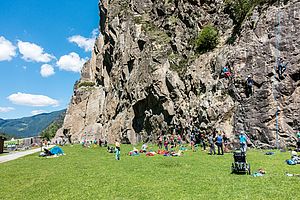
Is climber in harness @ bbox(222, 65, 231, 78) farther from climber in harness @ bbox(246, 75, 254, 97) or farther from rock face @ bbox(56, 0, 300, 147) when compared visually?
climber in harness @ bbox(246, 75, 254, 97)

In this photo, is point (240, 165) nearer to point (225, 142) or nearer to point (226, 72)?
point (225, 142)

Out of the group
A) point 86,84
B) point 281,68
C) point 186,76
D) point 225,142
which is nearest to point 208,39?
point 186,76

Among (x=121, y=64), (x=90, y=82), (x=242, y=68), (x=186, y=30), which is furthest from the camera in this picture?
(x=90, y=82)

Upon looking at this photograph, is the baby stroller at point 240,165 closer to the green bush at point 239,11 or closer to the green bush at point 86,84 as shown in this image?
the green bush at point 239,11

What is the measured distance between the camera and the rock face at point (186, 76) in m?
33.3

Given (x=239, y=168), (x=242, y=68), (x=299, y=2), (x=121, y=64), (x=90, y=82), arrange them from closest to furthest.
Answer: (x=239, y=168)
(x=299, y=2)
(x=242, y=68)
(x=121, y=64)
(x=90, y=82)

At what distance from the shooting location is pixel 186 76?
48.5 meters

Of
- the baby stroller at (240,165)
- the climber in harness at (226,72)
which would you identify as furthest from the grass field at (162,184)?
the climber in harness at (226,72)

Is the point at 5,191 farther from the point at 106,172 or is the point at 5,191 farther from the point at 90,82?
the point at 90,82

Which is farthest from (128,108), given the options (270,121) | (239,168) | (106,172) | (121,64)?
(239,168)

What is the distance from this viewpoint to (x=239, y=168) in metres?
17.0

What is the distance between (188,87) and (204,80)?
4.34 meters

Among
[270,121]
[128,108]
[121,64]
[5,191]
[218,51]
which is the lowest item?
[5,191]

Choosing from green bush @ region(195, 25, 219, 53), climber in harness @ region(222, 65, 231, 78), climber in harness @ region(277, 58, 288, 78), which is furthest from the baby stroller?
green bush @ region(195, 25, 219, 53)
